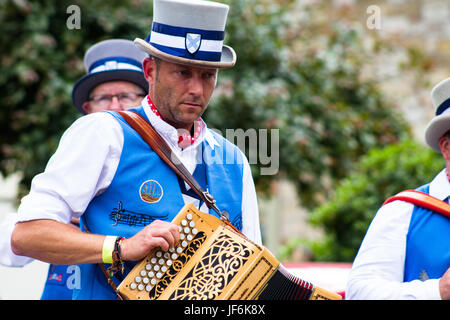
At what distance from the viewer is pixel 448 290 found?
222cm

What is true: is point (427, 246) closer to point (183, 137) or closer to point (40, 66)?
point (183, 137)

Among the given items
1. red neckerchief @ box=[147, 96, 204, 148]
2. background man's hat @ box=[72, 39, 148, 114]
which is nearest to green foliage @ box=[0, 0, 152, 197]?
background man's hat @ box=[72, 39, 148, 114]

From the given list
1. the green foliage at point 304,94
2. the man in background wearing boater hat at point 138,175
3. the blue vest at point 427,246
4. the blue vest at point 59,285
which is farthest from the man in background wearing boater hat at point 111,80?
the green foliage at point 304,94

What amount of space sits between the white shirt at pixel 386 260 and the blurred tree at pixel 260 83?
11.0 feet

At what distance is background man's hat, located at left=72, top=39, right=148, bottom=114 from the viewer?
3.41m

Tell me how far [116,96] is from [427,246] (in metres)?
1.75

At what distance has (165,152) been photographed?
Result: 2.29 metres

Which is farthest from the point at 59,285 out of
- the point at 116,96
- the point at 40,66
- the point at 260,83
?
the point at 260,83

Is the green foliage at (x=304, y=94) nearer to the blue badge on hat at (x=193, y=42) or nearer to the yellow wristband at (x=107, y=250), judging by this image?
the blue badge on hat at (x=193, y=42)

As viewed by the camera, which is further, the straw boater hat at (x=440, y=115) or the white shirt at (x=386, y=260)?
the straw boater hat at (x=440, y=115)

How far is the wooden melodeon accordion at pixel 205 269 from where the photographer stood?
77.5 inches

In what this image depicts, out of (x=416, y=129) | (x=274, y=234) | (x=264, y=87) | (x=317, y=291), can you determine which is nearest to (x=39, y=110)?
(x=264, y=87)
